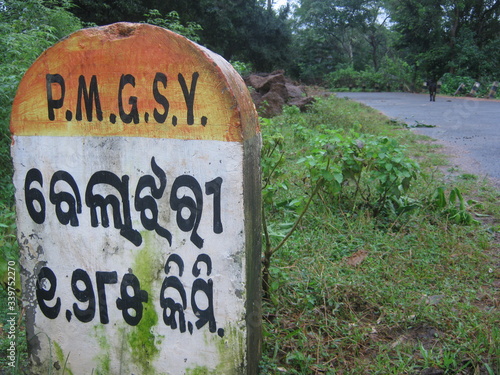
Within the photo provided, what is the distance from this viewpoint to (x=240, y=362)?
1548 millimetres

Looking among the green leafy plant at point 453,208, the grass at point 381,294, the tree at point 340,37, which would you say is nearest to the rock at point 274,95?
the green leafy plant at point 453,208

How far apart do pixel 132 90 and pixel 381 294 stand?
1.51 meters

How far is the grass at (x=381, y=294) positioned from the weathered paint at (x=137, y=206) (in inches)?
14.5

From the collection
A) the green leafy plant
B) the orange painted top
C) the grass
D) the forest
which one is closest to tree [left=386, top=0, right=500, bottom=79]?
the forest

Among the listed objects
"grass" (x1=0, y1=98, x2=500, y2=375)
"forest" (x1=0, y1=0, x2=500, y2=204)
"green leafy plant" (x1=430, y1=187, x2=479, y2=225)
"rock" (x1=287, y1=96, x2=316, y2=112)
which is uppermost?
"forest" (x1=0, y1=0, x2=500, y2=204)

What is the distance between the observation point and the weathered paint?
4.86ft

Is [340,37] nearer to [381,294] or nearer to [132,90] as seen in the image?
[381,294]

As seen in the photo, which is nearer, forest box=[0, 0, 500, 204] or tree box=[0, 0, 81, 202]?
tree box=[0, 0, 81, 202]

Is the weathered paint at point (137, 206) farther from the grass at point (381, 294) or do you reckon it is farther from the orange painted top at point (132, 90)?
the grass at point (381, 294)

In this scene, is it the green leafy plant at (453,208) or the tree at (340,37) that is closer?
the green leafy plant at (453,208)

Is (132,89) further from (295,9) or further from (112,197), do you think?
(295,9)

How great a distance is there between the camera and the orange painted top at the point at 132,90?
1.46m

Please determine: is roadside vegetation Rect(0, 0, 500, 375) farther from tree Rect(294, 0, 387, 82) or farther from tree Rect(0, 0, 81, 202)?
tree Rect(294, 0, 387, 82)

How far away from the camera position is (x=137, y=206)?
157 centimetres
